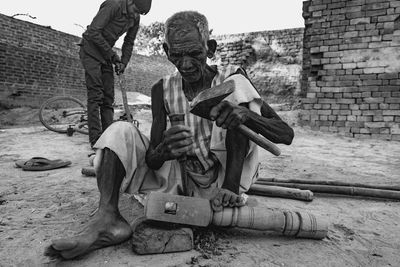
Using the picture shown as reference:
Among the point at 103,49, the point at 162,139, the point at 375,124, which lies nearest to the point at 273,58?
the point at 375,124

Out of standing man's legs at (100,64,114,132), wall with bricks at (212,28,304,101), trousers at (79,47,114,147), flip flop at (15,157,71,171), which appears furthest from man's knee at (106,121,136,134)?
wall with bricks at (212,28,304,101)

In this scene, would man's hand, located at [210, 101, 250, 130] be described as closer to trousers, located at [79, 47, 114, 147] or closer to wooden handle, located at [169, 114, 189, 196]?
wooden handle, located at [169, 114, 189, 196]

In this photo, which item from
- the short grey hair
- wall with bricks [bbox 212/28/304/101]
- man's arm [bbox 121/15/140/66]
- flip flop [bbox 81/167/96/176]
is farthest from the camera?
wall with bricks [bbox 212/28/304/101]

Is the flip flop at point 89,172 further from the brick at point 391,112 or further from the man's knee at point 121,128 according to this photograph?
the brick at point 391,112

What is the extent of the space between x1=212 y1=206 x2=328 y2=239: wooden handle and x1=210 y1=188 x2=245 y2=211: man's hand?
1.0 inches

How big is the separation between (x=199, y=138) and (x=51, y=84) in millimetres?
10050

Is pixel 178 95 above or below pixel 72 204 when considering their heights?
above

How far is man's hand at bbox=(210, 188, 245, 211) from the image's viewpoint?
1.53 meters

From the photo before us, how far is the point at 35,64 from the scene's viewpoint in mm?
9859

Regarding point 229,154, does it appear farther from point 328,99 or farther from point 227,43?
point 227,43

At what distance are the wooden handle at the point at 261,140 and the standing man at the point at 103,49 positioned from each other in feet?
10.2

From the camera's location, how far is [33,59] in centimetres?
978

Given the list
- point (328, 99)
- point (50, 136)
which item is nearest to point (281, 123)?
point (328, 99)

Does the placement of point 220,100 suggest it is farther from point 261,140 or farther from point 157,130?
point 157,130
